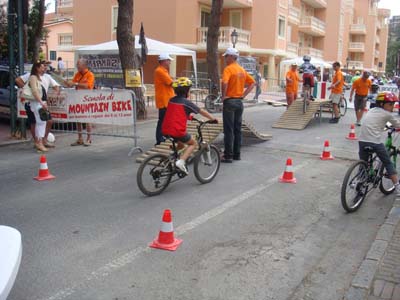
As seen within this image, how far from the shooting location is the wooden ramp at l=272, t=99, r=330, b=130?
46.3ft

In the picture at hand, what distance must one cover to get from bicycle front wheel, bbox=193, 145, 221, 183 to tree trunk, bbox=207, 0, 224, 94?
13.2 meters

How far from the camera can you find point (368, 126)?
6359mm

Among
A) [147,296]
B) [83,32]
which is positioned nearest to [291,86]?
[147,296]

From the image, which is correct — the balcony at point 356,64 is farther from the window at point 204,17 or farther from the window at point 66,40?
the window at point 66,40

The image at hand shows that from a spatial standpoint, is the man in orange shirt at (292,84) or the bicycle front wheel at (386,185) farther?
the man in orange shirt at (292,84)

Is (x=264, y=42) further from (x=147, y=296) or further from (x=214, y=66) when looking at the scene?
(x=147, y=296)

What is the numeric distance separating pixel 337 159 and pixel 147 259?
244 inches

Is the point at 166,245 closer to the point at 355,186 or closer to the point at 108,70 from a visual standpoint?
the point at 355,186

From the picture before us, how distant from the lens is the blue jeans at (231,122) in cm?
892

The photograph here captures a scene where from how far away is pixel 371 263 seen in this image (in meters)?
4.55

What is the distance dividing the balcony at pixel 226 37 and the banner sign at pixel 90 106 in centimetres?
2328

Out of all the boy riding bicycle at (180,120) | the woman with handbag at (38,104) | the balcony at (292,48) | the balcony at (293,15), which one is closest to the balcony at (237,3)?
the balcony at (293,15)

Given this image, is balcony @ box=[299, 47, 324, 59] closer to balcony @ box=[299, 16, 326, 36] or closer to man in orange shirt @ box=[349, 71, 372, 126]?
balcony @ box=[299, 16, 326, 36]

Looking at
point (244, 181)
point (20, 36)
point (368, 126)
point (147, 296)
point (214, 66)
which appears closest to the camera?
point (147, 296)
